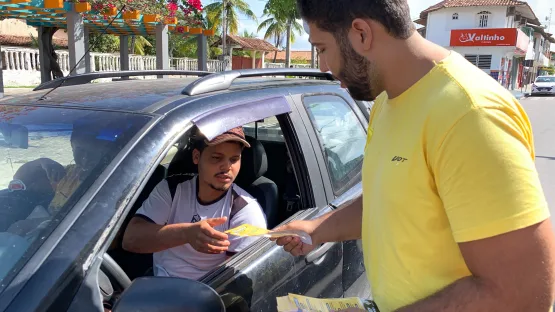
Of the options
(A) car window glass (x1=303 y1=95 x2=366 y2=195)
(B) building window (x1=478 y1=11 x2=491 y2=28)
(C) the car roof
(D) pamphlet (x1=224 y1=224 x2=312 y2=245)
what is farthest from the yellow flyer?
(B) building window (x1=478 y1=11 x2=491 y2=28)

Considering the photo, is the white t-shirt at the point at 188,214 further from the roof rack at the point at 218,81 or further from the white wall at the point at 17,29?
the white wall at the point at 17,29

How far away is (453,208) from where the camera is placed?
1027 mm

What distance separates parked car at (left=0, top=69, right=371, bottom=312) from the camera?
1.23 m

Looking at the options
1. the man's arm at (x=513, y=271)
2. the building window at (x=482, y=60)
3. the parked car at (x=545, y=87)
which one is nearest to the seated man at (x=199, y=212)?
the man's arm at (x=513, y=271)

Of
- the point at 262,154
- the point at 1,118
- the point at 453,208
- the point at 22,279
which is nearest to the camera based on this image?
the point at 453,208

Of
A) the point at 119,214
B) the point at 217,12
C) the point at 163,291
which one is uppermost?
the point at 217,12

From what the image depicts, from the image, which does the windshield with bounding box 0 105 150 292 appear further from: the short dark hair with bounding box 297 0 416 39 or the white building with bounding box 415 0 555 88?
the white building with bounding box 415 0 555 88

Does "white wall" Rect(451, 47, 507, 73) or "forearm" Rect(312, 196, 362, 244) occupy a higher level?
"white wall" Rect(451, 47, 507, 73)

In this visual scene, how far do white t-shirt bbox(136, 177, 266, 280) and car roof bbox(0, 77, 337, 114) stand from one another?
473 mm

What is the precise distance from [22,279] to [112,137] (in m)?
0.51

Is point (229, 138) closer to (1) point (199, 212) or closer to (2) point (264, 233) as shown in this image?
(1) point (199, 212)

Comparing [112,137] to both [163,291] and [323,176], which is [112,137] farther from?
[323,176]

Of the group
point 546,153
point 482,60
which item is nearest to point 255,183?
point 546,153

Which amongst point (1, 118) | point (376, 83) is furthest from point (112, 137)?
point (376, 83)
